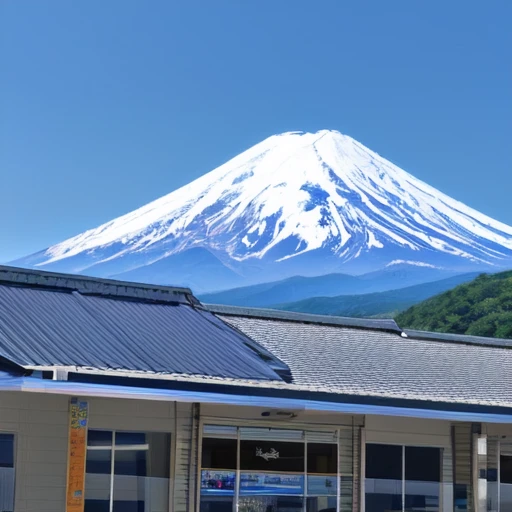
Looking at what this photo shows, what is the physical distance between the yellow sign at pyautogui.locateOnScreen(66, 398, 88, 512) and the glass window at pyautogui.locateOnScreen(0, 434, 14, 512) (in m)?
0.85

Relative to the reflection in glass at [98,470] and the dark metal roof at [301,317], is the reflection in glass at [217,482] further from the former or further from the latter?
the dark metal roof at [301,317]

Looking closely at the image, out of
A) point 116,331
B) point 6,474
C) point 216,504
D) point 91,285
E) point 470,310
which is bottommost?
point 216,504

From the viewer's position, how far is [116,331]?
66.9 ft

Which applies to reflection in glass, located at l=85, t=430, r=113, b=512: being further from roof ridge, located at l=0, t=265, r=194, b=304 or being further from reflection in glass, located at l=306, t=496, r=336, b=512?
reflection in glass, located at l=306, t=496, r=336, b=512

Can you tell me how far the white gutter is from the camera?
1641 centimetres

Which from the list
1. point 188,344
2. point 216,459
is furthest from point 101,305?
point 216,459

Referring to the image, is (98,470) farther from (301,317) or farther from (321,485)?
(301,317)

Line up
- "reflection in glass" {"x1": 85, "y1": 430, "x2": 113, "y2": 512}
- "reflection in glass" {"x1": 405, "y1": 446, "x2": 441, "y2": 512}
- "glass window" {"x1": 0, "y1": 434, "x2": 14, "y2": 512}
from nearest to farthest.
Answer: "glass window" {"x1": 0, "y1": 434, "x2": 14, "y2": 512}
"reflection in glass" {"x1": 85, "y1": 430, "x2": 113, "y2": 512}
"reflection in glass" {"x1": 405, "y1": 446, "x2": 441, "y2": 512}

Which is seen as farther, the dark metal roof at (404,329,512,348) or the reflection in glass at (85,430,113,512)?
the dark metal roof at (404,329,512,348)

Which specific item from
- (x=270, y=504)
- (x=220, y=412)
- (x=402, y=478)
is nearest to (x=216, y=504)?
(x=270, y=504)

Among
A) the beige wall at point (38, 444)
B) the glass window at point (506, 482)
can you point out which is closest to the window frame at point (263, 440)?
the beige wall at point (38, 444)

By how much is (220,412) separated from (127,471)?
205 cm

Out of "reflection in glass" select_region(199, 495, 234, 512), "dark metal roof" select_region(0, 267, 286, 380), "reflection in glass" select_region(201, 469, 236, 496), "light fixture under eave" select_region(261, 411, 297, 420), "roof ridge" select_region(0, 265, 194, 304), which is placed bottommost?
"reflection in glass" select_region(199, 495, 234, 512)

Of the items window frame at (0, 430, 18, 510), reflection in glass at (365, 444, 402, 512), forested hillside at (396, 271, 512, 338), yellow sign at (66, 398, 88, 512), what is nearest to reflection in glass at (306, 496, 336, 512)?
reflection in glass at (365, 444, 402, 512)
